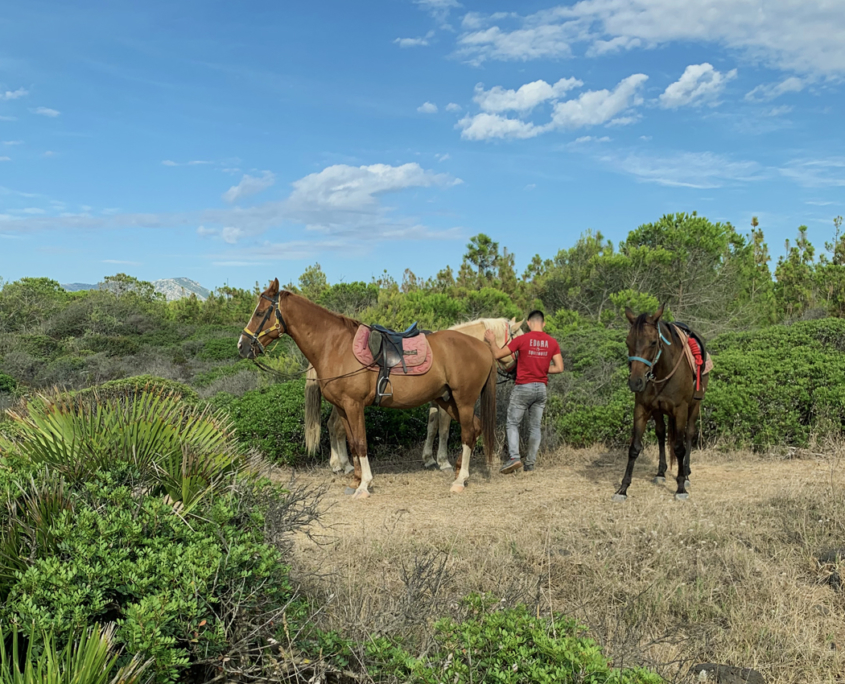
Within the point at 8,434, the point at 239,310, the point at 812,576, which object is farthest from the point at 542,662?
the point at 239,310

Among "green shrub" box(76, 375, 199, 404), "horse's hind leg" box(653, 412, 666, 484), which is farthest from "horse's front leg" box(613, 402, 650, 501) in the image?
"green shrub" box(76, 375, 199, 404)

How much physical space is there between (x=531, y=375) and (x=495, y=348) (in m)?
0.64

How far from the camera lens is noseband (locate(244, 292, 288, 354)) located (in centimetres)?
708

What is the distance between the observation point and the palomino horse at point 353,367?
23.6ft

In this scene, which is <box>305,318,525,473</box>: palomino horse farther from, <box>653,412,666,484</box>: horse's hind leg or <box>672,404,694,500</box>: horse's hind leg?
<box>672,404,694,500</box>: horse's hind leg

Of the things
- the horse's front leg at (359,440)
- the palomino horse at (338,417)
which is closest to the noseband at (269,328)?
the palomino horse at (338,417)

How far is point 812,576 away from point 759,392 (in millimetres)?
4670

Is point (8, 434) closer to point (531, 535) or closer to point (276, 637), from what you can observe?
point (276, 637)

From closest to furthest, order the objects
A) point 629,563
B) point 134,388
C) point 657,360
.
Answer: point 629,563, point 657,360, point 134,388

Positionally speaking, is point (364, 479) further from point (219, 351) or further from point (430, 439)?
point (219, 351)

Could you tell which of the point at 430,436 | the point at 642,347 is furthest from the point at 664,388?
the point at 430,436

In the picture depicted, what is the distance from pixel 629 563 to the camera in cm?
457

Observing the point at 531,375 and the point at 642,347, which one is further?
the point at 531,375

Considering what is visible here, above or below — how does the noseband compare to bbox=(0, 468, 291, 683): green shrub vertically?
above
